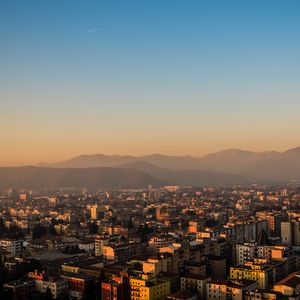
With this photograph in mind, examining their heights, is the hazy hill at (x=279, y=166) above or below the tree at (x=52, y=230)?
above

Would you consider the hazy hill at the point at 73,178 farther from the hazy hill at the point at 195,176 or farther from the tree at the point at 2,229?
the tree at the point at 2,229

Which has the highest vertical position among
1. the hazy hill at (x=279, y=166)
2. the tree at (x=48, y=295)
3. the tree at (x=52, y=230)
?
the hazy hill at (x=279, y=166)

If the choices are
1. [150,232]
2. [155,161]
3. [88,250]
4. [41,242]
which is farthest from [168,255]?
[155,161]

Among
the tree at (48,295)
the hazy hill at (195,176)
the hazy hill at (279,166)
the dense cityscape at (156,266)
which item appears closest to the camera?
the dense cityscape at (156,266)

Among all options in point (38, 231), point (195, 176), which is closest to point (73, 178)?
point (195, 176)

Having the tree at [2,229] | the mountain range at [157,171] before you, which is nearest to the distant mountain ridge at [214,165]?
the mountain range at [157,171]

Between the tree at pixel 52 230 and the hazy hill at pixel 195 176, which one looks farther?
the hazy hill at pixel 195 176

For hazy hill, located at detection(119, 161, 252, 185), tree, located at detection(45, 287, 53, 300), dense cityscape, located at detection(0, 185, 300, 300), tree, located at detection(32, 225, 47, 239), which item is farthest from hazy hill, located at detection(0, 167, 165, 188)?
tree, located at detection(45, 287, 53, 300)

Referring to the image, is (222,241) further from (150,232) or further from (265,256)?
(150,232)
